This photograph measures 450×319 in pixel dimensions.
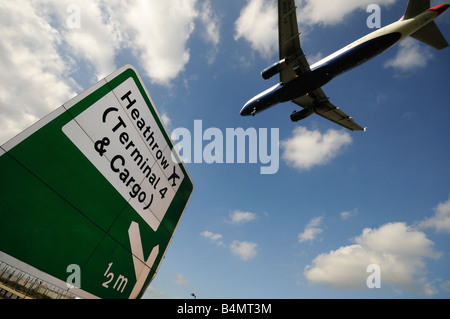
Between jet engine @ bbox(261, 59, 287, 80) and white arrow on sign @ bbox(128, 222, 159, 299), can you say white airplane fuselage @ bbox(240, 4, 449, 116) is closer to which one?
jet engine @ bbox(261, 59, 287, 80)

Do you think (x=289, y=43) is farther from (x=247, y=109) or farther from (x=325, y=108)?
(x=325, y=108)

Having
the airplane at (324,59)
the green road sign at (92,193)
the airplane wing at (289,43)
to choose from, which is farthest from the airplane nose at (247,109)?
the green road sign at (92,193)

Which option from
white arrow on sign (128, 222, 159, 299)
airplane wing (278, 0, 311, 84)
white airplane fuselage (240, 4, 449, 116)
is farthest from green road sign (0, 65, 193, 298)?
white airplane fuselage (240, 4, 449, 116)

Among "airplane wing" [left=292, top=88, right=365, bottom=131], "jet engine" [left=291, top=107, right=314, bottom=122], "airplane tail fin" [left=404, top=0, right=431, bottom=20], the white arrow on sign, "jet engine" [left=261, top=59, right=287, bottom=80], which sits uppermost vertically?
"airplane wing" [left=292, top=88, right=365, bottom=131]

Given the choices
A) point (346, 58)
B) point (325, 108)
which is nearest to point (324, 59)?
point (346, 58)

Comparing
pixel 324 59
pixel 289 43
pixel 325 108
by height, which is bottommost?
pixel 289 43

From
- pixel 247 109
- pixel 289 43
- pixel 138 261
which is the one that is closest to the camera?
pixel 138 261
